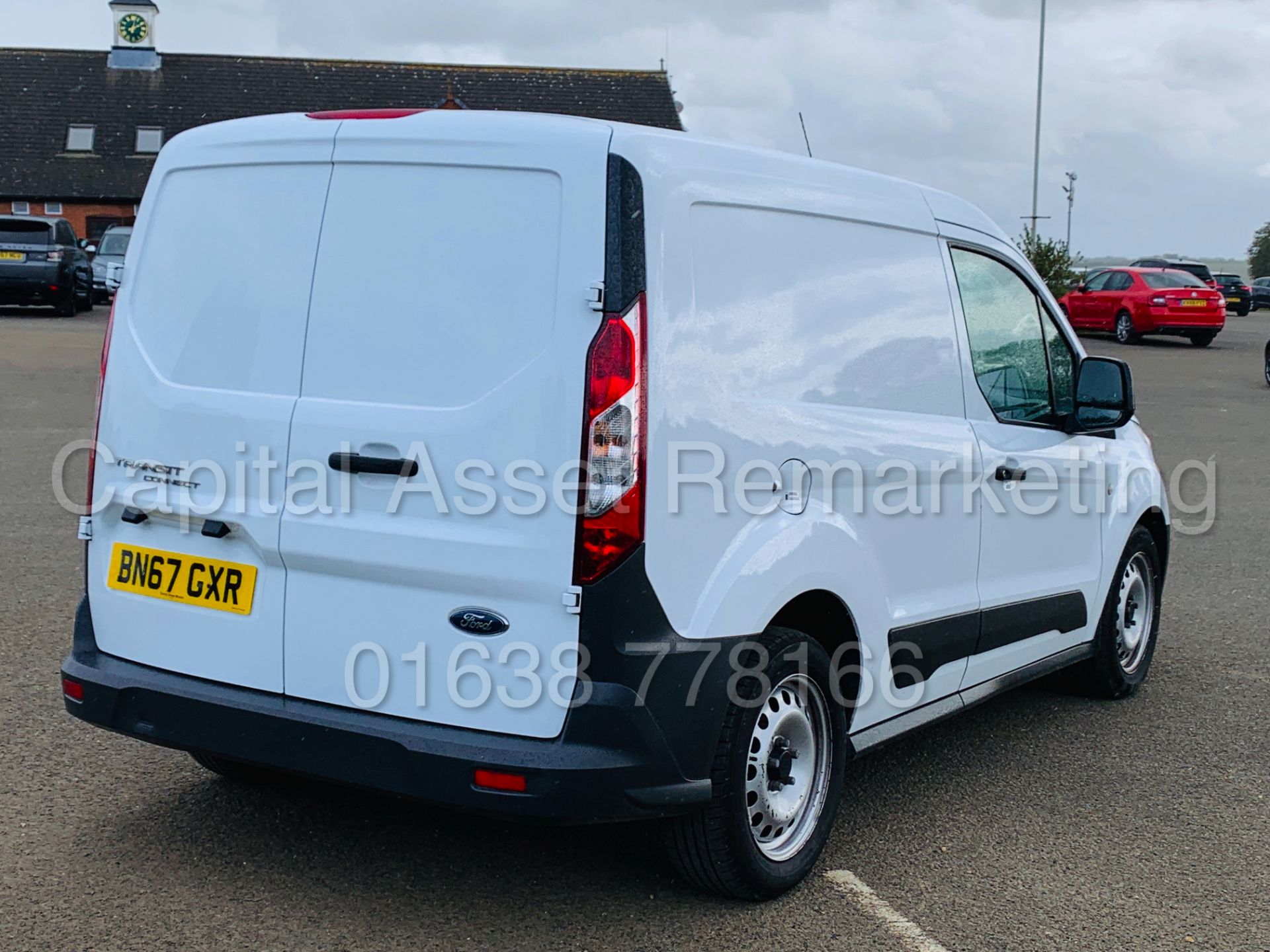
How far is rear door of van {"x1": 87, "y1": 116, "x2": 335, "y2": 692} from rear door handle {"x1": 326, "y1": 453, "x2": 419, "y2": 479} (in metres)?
0.18

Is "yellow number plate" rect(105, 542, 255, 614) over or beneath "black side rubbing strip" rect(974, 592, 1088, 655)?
over

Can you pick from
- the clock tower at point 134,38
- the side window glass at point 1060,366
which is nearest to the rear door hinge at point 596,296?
the side window glass at point 1060,366

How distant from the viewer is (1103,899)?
3967mm

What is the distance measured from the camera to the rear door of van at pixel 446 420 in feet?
11.2

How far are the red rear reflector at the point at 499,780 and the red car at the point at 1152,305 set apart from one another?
27892 millimetres

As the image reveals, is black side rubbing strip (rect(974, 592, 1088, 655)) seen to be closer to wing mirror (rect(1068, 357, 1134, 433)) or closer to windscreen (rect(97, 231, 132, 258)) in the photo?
wing mirror (rect(1068, 357, 1134, 433))

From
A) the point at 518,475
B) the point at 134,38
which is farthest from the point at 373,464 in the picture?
the point at 134,38

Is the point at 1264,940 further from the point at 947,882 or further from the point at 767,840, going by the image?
the point at 767,840

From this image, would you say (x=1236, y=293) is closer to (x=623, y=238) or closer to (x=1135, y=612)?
(x=1135, y=612)

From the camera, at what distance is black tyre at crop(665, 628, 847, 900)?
12.0ft

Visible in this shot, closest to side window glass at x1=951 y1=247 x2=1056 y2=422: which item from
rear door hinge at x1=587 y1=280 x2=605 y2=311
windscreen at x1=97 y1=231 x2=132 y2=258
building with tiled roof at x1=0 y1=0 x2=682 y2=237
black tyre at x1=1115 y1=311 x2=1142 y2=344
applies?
rear door hinge at x1=587 y1=280 x2=605 y2=311

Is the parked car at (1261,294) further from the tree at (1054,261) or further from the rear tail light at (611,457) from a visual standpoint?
the rear tail light at (611,457)

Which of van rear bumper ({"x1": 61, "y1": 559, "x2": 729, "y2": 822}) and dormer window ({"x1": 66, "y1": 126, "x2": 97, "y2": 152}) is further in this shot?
dormer window ({"x1": 66, "y1": 126, "x2": 97, "y2": 152})

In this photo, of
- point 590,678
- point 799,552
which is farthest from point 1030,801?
point 590,678
